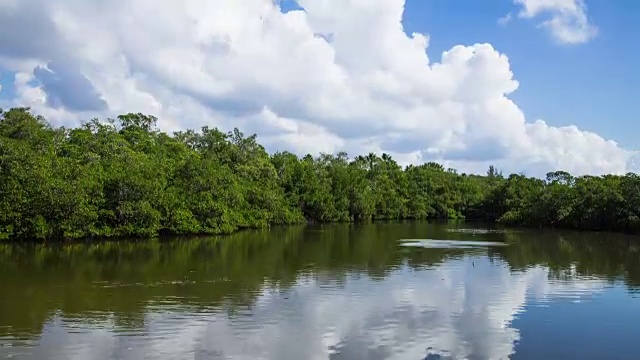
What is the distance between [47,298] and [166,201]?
22.7 meters

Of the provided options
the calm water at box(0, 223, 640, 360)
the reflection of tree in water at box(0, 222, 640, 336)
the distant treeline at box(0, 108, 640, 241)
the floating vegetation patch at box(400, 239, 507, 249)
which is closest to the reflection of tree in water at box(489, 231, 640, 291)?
the reflection of tree in water at box(0, 222, 640, 336)

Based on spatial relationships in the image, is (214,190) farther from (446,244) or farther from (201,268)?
(201,268)

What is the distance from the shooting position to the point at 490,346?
12625 millimetres

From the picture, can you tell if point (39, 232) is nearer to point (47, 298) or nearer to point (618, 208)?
point (47, 298)

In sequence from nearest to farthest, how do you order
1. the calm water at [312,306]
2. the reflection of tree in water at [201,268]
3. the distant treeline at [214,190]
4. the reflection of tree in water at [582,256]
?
1. the calm water at [312,306]
2. the reflection of tree in water at [201,268]
3. the reflection of tree in water at [582,256]
4. the distant treeline at [214,190]

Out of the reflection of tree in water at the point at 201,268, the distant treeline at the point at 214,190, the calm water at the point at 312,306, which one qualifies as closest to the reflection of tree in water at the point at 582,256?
the reflection of tree in water at the point at 201,268

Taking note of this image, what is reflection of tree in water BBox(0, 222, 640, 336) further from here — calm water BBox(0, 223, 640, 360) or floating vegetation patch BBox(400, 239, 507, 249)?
floating vegetation patch BBox(400, 239, 507, 249)

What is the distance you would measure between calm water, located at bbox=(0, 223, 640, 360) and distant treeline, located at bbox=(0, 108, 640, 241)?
5405 mm

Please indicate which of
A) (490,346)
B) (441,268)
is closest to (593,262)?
(441,268)

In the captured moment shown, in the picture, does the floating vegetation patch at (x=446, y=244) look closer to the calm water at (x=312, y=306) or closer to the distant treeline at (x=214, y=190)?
the calm water at (x=312, y=306)

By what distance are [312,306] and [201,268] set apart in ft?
30.7

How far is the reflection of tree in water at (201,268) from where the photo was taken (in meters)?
16.3

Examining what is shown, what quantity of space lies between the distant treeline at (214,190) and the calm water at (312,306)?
541 cm

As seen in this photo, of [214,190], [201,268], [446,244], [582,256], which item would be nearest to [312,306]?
[201,268]
